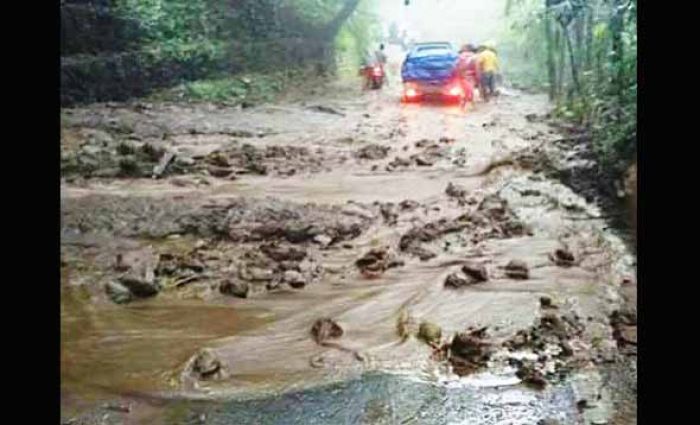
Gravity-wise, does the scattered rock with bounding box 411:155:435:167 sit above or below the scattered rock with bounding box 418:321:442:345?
above

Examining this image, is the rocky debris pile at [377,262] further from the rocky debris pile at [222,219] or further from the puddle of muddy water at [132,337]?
the puddle of muddy water at [132,337]

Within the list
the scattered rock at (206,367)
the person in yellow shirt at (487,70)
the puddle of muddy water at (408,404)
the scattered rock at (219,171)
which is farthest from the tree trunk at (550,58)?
the scattered rock at (206,367)

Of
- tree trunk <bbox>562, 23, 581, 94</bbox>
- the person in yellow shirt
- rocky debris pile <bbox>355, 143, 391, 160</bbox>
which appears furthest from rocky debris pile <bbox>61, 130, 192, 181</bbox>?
tree trunk <bbox>562, 23, 581, 94</bbox>

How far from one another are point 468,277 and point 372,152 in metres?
0.50

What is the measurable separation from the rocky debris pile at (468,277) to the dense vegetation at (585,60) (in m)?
0.53

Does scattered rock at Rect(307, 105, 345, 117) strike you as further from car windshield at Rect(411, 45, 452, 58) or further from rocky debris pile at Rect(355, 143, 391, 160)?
car windshield at Rect(411, 45, 452, 58)

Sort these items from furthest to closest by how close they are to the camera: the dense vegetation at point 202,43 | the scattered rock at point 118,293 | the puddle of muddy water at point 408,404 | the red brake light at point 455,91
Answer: the red brake light at point 455,91, the dense vegetation at point 202,43, the scattered rock at point 118,293, the puddle of muddy water at point 408,404

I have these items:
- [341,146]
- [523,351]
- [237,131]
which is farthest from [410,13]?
[523,351]

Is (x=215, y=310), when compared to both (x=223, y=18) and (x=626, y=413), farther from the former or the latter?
(x=626, y=413)

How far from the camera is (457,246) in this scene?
2.71 meters

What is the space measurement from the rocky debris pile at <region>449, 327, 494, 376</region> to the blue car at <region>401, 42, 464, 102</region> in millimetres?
796

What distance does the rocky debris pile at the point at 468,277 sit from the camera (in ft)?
8.71

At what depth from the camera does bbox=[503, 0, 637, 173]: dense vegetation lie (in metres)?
2.70
